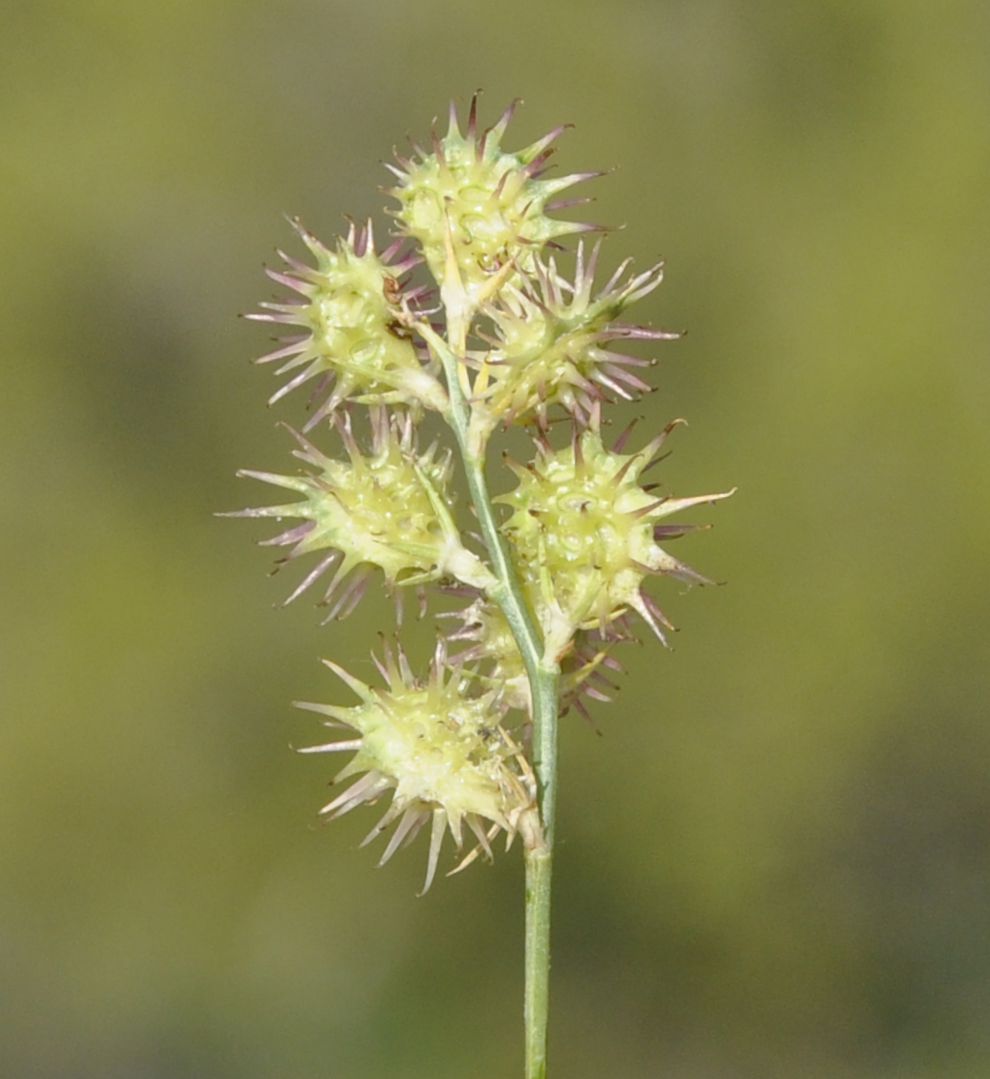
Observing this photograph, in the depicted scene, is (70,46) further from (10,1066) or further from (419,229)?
(419,229)


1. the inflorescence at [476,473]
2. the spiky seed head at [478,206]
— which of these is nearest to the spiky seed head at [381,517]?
the inflorescence at [476,473]

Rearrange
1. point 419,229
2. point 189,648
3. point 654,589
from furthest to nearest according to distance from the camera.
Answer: point 189,648, point 654,589, point 419,229

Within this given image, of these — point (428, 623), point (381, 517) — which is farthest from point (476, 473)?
point (428, 623)

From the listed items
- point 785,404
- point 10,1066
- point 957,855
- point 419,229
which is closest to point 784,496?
point 785,404

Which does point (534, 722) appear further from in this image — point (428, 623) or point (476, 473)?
point (428, 623)

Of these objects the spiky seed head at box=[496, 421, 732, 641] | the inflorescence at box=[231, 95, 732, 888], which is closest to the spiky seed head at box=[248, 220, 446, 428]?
the inflorescence at box=[231, 95, 732, 888]

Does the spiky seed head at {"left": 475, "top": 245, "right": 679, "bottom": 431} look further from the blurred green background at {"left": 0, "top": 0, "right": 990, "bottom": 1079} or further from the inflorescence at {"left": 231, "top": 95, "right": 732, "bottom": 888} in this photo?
the blurred green background at {"left": 0, "top": 0, "right": 990, "bottom": 1079}
